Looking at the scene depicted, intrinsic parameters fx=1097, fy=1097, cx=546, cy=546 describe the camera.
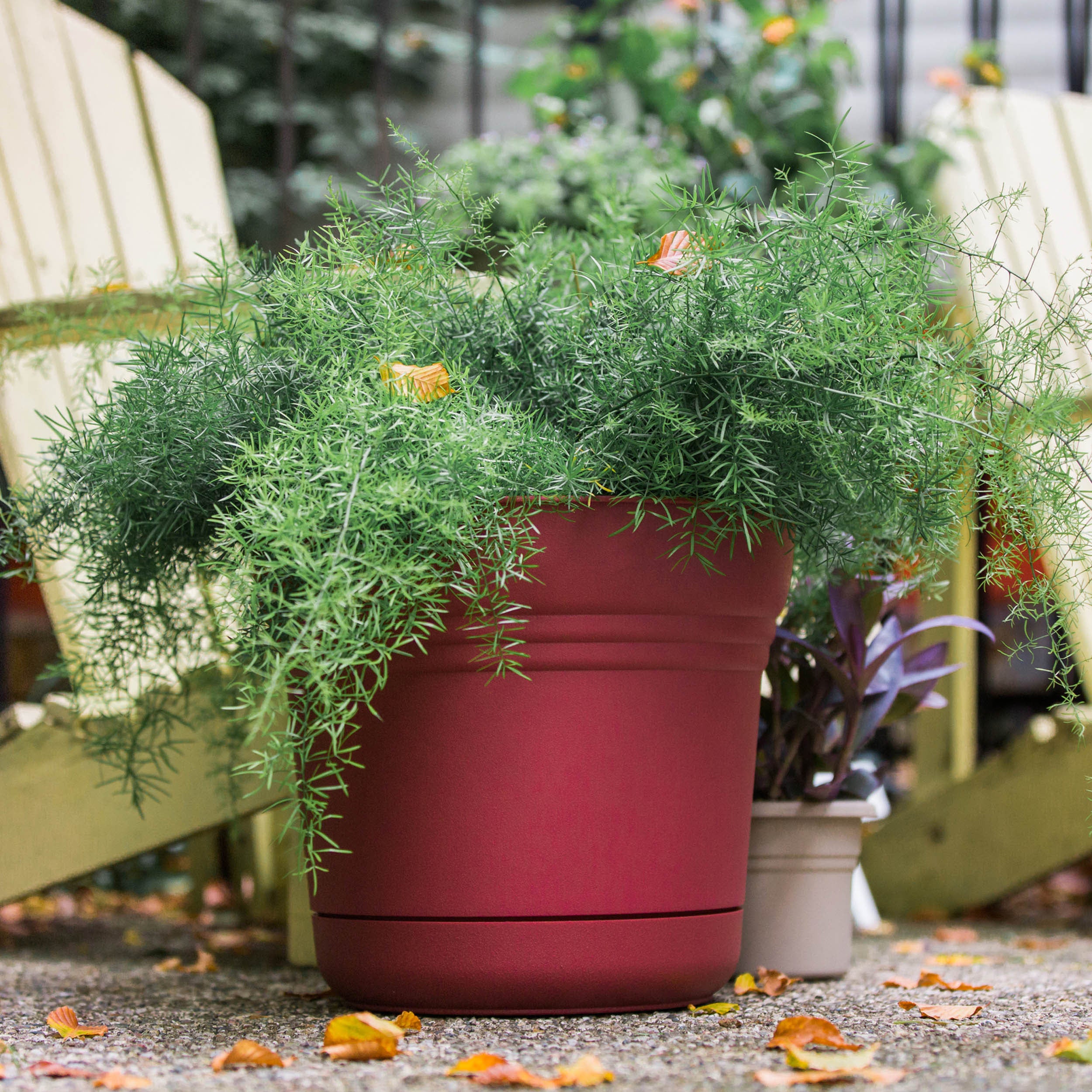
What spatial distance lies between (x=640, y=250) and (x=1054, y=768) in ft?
4.58

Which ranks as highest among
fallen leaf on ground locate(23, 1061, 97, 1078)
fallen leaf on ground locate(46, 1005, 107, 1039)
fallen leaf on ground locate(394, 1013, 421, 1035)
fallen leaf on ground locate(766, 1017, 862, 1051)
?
fallen leaf on ground locate(23, 1061, 97, 1078)

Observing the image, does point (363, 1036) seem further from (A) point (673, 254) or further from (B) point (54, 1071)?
(A) point (673, 254)

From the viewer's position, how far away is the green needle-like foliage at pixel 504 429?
3.06 feet

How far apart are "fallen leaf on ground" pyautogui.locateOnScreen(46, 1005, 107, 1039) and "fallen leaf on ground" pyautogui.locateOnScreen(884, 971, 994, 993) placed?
89 cm

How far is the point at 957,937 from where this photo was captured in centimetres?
185

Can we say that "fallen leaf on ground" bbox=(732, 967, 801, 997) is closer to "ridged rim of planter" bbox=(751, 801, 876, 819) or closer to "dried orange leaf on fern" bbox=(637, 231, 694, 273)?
"ridged rim of planter" bbox=(751, 801, 876, 819)

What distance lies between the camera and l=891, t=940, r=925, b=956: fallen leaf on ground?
1695 mm

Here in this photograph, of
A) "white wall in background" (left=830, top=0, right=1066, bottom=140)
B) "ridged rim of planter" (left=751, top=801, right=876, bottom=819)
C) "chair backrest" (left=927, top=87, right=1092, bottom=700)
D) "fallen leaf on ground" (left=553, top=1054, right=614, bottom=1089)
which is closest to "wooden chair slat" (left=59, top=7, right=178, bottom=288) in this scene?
"ridged rim of planter" (left=751, top=801, right=876, bottom=819)

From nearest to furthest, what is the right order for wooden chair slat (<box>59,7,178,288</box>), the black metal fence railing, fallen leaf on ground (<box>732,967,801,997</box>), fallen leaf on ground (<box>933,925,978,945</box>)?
1. fallen leaf on ground (<box>732,967,801,997</box>)
2. fallen leaf on ground (<box>933,925,978,945</box>)
3. wooden chair slat (<box>59,7,178,288</box>)
4. the black metal fence railing

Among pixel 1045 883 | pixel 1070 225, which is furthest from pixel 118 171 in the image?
pixel 1045 883

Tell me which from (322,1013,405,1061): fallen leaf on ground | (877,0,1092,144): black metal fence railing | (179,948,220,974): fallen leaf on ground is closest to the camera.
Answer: (322,1013,405,1061): fallen leaf on ground

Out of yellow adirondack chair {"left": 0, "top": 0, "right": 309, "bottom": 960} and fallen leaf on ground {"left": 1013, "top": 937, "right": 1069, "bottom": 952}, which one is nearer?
yellow adirondack chair {"left": 0, "top": 0, "right": 309, "bottom": 960}

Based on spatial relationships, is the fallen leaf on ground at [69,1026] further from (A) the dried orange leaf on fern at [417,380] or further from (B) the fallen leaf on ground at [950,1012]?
(B) the fallen leaf on ground at [950,1012]

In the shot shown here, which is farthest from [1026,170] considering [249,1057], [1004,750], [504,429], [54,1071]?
[54,1071]
